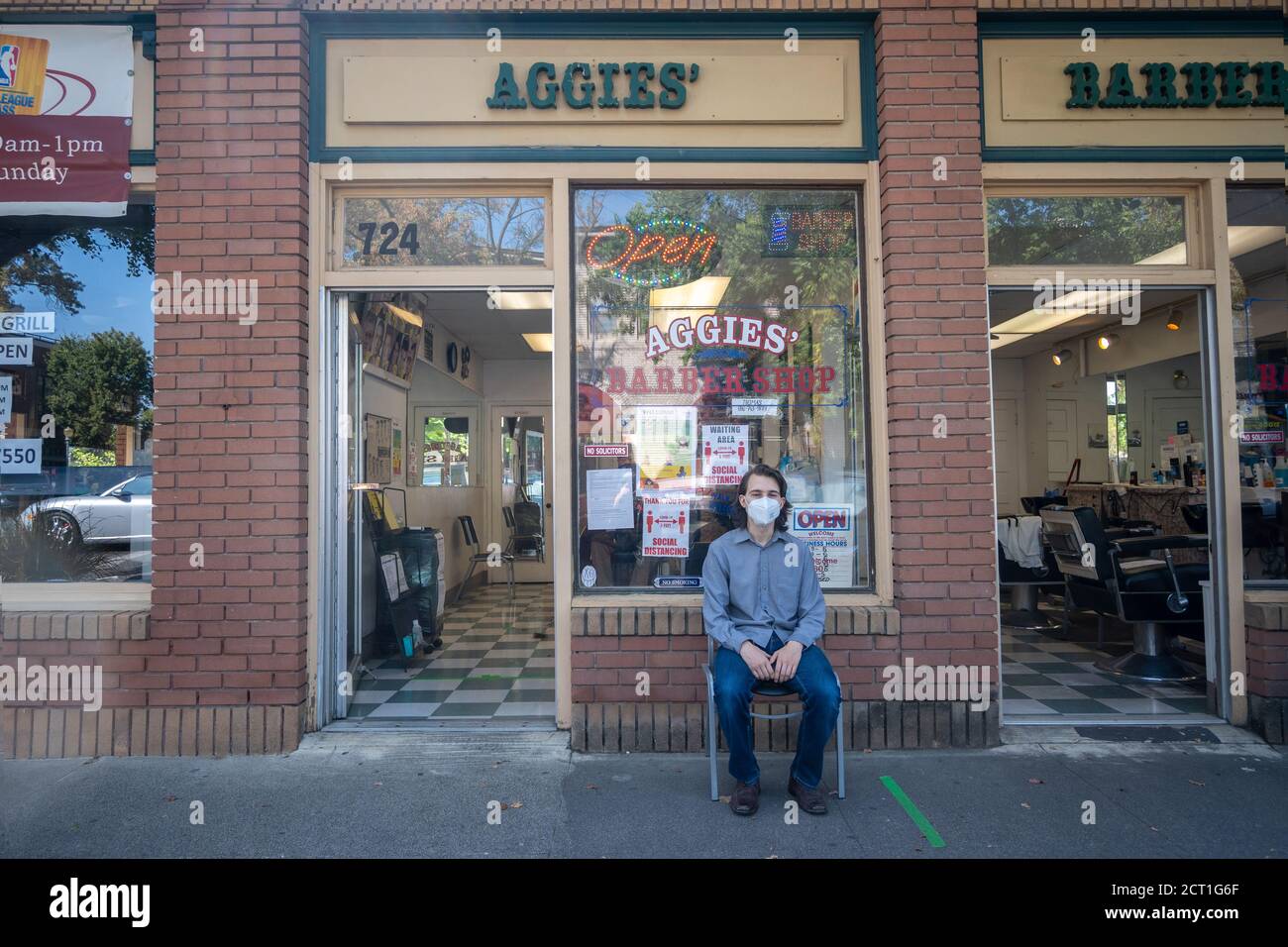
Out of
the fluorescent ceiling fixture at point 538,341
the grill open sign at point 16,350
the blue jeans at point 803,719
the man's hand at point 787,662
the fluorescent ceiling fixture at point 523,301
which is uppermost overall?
the fluorescent ceiling fixture at point 538,341

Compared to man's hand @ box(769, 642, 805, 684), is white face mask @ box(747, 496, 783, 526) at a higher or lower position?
higher

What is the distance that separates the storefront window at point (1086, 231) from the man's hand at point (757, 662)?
2835mm

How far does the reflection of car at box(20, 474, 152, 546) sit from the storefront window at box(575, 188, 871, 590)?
108 inches

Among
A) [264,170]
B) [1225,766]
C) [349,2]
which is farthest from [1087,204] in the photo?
[264,170]

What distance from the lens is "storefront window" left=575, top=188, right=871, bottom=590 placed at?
4.71 m

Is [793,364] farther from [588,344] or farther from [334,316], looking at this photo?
[334,316]

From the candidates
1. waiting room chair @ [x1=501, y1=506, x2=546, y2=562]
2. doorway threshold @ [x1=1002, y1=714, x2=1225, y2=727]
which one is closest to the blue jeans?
doorway threshold @ [x1=1002, y1=714, x2=1225, y2=727]

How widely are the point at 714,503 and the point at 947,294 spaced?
181 cm

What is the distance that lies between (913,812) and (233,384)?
418 centimetres

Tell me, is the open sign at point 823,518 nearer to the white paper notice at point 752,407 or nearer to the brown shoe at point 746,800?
the white paper notice at point 752,407

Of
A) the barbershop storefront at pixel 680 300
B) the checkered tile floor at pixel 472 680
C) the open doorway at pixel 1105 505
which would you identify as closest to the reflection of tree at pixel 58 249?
the barbershop storefront at pixel 680 300

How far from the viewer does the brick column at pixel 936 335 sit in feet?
14.2

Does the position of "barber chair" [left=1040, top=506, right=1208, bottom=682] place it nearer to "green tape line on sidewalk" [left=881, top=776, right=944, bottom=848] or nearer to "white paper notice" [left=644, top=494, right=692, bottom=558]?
"green tape line on sidewalk" [left=881, top=776, right=944, bottom=848]

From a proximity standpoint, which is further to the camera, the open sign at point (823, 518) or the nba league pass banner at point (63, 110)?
the open sign at point (823, 518)
